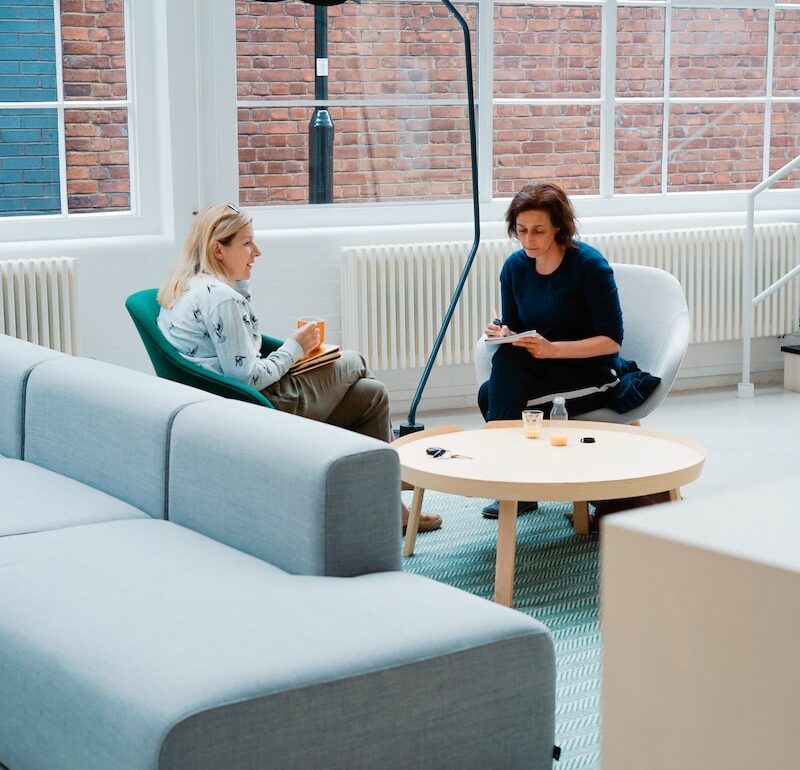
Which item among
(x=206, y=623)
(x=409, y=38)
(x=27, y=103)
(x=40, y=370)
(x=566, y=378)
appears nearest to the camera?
(x=206, y=623)

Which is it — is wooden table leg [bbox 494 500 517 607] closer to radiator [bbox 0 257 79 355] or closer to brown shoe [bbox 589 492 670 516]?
brown shoe [bbox 589 492 670 516]

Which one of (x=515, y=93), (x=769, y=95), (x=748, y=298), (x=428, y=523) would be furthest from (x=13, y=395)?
(x=769, y=95)

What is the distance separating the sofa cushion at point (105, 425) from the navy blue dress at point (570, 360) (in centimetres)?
159

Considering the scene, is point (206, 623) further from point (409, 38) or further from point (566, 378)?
point (409, 38)

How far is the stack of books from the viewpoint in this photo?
13.8 feet

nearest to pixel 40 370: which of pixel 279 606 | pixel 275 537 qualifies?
pixel 275 537

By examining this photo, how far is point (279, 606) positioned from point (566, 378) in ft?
7.82

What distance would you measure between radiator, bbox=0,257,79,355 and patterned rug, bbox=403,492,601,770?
1608 mm

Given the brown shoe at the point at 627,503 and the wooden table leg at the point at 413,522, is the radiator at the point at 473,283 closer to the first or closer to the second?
the brown shoe at the point at 627,503

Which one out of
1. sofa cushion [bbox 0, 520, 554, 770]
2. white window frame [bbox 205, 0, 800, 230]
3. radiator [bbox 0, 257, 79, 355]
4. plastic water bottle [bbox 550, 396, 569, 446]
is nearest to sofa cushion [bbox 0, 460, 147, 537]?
sofa cushion [bbox 0, 520, 554, 770]

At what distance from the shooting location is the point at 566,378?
14.2 ft

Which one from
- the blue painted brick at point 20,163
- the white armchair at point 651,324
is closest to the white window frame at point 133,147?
the blue painted brick at point 20,163

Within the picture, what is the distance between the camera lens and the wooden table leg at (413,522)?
3.89m

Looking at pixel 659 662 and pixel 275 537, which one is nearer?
pixel 659 662
